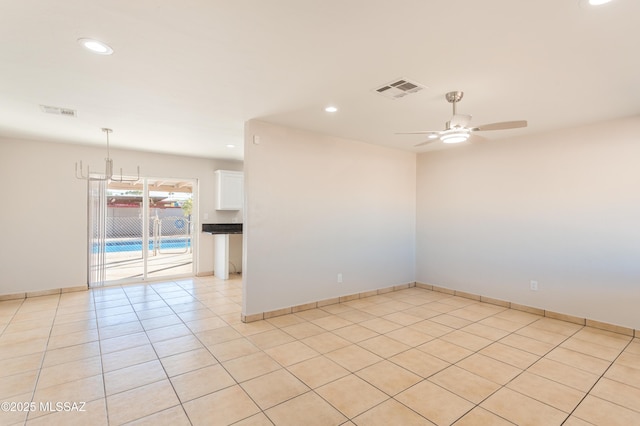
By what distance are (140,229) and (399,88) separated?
18.6 ft

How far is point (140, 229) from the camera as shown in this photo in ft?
20.5

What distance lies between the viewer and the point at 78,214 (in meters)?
5.44

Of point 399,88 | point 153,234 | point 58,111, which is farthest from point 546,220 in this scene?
point 153,234

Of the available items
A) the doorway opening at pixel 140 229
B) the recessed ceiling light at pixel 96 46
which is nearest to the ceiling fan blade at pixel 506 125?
the recessed ceiling light at pixel 96 46

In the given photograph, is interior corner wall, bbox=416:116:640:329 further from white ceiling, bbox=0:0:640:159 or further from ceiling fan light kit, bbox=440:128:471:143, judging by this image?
ceiling fan light kit, bbox=440:128:471:143

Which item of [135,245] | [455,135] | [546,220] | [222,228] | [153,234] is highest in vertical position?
[455,135]

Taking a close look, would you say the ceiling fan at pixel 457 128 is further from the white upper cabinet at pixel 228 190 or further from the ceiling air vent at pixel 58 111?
the white upper cabinet at pixel 228 190

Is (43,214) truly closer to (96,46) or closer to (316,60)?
(96,46)

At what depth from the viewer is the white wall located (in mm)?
4930

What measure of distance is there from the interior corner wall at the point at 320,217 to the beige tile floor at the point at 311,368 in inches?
21.5

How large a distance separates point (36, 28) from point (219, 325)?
324cm

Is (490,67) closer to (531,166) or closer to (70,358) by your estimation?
(531,166)

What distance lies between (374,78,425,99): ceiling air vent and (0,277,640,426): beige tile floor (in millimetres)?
2570

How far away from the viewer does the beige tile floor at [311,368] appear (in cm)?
221
